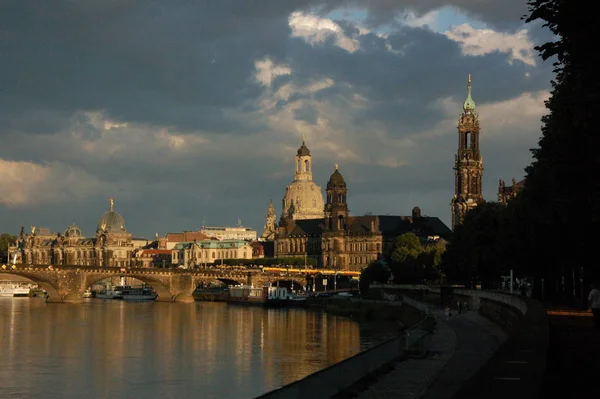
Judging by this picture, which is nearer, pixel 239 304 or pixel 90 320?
pixel 90 320

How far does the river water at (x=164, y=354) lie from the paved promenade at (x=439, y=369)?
695 cm

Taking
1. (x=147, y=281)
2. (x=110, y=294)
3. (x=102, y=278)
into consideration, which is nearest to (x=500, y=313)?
(x=147, y=281)

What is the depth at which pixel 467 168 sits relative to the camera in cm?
17762

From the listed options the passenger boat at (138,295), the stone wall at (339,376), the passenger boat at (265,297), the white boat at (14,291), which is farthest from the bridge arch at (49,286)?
the stone wall at (339,376)

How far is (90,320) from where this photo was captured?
9062cm

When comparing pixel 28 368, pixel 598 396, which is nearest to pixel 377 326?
pixel 28 368

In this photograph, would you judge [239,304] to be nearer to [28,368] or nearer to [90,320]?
[90,320]

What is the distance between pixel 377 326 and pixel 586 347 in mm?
58754

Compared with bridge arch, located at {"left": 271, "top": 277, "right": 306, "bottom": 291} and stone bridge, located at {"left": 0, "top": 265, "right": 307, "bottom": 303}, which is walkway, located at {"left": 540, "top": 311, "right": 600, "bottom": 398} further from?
bridge arch, located at {"left": 271, "top": 277, "right": 306, "bottom": 291}

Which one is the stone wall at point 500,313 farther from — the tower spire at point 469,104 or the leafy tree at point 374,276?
the tower spire at point 469,104

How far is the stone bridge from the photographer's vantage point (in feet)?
453

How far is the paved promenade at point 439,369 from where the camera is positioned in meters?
27.8

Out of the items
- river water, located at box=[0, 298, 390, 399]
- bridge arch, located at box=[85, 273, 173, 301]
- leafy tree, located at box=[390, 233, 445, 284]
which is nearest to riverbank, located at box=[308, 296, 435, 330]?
river water, located at box=[0, 298, 390, 399]

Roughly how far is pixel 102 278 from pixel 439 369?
12064 centimetres
